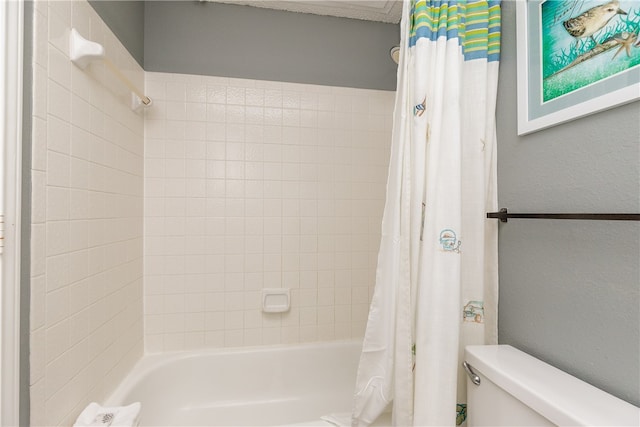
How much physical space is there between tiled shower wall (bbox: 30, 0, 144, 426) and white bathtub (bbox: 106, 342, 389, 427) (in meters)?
0.25

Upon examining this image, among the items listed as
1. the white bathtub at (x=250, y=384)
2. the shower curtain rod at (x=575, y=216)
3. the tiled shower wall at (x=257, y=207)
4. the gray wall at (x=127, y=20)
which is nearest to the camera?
the shower curtain rod at (x=575, y=216)

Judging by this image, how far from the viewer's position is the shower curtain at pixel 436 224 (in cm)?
98

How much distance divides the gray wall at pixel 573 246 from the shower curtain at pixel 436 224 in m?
0.06

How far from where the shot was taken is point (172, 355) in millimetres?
1654

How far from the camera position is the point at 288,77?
1.83 meters

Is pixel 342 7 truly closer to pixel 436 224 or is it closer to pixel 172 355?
pixel 436 224

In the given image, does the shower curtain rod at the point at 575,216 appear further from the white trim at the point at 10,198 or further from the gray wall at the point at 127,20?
the gray wall at the point at 127,20

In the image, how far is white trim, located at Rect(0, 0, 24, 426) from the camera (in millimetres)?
712

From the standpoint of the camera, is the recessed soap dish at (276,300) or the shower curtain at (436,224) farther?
the recessed soap dish at (276,300)

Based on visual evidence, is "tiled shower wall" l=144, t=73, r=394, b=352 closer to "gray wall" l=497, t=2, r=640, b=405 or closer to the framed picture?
"gray wall" l=497, t=2, r=640, b=405

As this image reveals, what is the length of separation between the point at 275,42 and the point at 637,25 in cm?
162

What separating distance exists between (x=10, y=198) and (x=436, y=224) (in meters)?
1.17

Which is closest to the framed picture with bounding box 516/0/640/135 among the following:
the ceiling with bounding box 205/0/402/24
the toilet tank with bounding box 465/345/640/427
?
the toilet tank with bounding box 465/345/640/427

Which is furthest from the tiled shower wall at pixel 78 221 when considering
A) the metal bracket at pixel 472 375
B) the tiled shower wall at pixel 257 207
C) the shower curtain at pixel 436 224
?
the metal bracket at pixel 472 375
